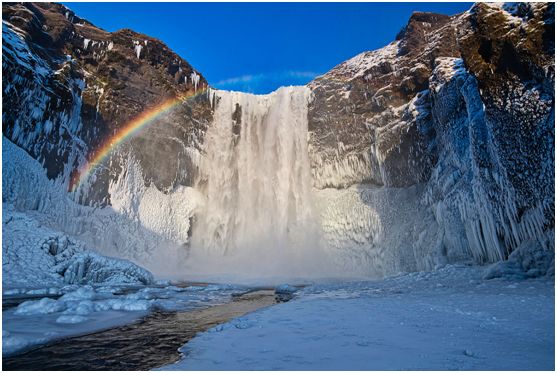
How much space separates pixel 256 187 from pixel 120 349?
25.5m

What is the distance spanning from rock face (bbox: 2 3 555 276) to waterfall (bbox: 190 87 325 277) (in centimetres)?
84

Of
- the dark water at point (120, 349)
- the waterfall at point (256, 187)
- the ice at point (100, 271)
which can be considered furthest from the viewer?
the waterfall at point (256, 187)

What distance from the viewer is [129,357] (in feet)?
12.5

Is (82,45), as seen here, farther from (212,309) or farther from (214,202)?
(212,309)

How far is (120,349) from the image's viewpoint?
412 centimetres

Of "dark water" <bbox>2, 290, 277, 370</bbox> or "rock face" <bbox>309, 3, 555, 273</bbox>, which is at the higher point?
"rock face" <bbox>309, 3, 555, 273</bbox>

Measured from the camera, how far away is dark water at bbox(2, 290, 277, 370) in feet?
11.6

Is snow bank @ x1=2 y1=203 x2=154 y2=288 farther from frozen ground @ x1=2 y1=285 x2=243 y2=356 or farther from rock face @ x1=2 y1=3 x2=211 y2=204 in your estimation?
frozen ground @ x1=2 y1=285 x2=243 y2=356

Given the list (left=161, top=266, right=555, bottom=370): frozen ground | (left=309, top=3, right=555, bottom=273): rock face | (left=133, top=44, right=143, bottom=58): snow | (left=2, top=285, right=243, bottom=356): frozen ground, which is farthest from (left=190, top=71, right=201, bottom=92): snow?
(left=161, top=266, right=555, bottom=370): frozen ground

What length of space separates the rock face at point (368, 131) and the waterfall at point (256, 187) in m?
0.84

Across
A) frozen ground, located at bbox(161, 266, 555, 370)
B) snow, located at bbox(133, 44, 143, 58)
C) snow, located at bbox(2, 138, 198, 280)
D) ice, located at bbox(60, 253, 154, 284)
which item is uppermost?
snow, located at bbox(133, 44, 143, 58)

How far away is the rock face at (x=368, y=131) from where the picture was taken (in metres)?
11.5

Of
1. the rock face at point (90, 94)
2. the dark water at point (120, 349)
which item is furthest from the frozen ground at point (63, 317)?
the rock face at point (90, 94)

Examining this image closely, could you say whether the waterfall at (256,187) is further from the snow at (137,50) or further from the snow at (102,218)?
the snow at (137,50)
